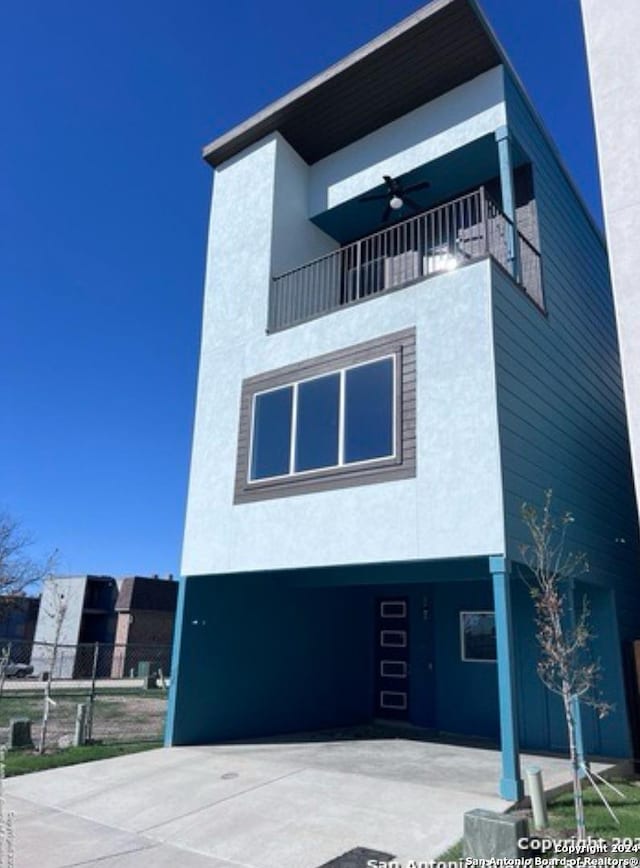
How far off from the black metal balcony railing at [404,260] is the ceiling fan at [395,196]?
1.21 feet

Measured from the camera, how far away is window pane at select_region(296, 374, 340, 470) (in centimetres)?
910

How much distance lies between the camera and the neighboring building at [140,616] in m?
33.6

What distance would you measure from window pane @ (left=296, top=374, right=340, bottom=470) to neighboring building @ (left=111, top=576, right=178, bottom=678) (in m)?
27.4

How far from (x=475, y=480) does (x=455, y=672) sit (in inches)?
209

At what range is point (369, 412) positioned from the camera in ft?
28.9

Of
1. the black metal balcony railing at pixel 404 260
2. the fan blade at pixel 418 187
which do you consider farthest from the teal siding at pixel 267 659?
the fan blade at pixel 418 187

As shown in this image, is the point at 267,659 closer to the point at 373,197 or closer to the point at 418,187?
the point at 373,197

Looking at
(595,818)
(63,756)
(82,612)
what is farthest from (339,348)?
(82,612)

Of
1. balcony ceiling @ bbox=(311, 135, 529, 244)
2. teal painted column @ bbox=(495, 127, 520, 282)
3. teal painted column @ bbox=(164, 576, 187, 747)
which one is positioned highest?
balcony ceiling @ bbox=(311, 135, 529, 244)

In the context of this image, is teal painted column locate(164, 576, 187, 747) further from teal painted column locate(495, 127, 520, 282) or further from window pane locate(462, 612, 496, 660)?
teal painted column locate(495, 127, 520, 282)

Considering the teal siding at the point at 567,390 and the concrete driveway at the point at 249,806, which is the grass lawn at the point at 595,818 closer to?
the concrete driveway at the point at 249,806

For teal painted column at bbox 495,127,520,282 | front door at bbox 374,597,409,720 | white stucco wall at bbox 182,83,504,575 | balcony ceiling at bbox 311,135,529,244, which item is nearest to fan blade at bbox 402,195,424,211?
balcony ceiling at bbox 311,135,529,244

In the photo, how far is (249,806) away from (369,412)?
501cm

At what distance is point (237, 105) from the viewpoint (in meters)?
12.6
